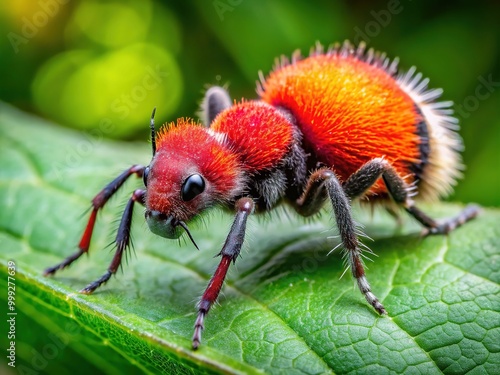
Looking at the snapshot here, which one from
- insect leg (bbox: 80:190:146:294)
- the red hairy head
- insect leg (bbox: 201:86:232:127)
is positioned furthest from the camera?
insect leg (bbox: 201:86:232:127)

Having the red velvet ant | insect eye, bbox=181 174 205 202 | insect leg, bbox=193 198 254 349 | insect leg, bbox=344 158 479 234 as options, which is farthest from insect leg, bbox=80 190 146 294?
insect leg, bbox=344 158 479 234

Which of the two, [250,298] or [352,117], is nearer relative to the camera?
[250,298]

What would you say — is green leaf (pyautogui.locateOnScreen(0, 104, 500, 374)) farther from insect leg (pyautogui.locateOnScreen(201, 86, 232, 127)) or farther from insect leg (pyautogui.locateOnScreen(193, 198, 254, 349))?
insect leg (pyautogui.locateOnScreen(201, 86, 232, 127))

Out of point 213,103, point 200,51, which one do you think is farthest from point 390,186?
point 200,51

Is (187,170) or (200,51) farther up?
(187,170)

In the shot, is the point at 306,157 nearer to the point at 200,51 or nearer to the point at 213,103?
the point at 213,103

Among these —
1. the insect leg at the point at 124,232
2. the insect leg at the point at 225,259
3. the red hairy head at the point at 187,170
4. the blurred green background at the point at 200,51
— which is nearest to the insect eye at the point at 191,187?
the red hairy head at the point at 187,170
